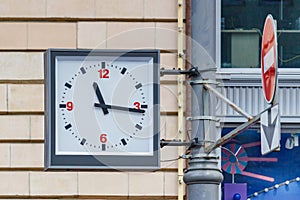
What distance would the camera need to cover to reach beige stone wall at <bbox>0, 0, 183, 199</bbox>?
11844mm

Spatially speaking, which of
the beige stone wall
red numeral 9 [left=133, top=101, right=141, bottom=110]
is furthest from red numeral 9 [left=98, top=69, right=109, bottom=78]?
the beige stone wall

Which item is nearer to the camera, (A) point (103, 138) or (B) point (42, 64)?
(A) point (103, 138)

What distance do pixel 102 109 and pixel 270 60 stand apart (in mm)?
1590

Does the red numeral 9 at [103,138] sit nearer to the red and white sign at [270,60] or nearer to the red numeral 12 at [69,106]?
the red numeral 12 at [69,106]

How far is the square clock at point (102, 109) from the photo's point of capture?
301 inches

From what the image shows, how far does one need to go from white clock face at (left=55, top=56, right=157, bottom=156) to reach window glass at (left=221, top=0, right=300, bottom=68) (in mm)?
4378

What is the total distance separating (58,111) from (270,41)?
1.76 metres

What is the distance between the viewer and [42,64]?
39.1ft

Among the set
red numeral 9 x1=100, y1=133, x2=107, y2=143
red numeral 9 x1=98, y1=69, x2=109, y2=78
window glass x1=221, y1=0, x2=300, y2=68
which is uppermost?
window glass x1=221, y1=0, x2=300, y2=68

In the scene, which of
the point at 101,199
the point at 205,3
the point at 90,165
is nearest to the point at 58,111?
the point at 90,165

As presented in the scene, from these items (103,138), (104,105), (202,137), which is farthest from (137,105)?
(202,137)

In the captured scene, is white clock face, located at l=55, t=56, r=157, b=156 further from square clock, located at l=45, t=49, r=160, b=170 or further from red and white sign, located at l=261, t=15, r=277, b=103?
red and white sign, located at l=261, t=15, r=277, b=103

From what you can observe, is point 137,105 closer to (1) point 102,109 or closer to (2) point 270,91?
(1) point 102,109

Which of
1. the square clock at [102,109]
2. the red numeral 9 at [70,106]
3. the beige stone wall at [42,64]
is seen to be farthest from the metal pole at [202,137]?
the beige stone wall at [42,64]
